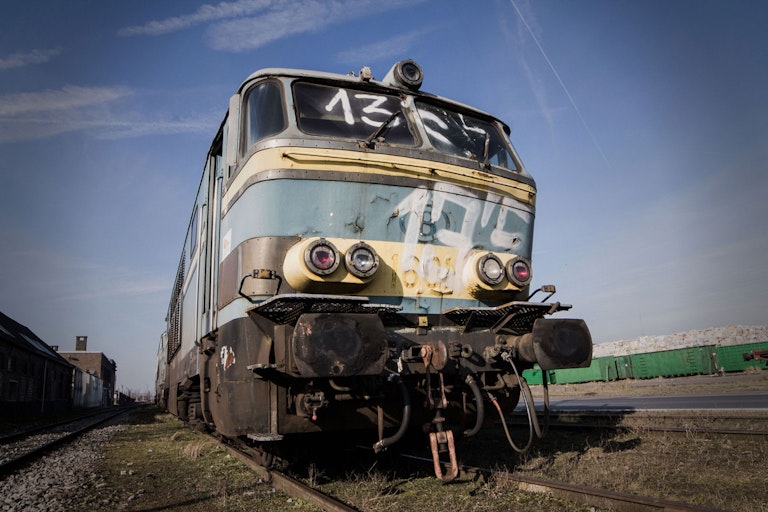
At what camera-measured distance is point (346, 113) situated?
5.05 metres

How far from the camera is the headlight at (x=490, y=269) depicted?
15.9ft

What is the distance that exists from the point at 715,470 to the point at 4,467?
9.19m

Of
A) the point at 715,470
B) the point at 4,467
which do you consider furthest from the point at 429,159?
the point at 4,467

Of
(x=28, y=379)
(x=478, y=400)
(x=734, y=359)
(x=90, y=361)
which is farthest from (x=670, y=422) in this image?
(x=90, y=361)

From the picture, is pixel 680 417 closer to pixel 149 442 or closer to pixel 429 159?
pixel 429 159

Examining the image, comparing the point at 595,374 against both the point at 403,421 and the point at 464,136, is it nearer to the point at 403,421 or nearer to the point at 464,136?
the point at 464,136

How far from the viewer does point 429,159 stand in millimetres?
5023

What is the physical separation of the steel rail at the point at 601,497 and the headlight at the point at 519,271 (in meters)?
1.73

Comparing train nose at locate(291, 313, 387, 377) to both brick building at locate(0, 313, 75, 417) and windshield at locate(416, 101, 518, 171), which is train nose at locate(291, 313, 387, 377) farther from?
brick building at locate(0, 313, 75, 417)

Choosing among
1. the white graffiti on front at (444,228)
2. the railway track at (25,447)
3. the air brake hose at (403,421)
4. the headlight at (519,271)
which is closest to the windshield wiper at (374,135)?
the white graffiti on front at (444,228)

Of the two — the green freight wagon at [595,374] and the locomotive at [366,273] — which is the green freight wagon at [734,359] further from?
the locomotive at [366,273]

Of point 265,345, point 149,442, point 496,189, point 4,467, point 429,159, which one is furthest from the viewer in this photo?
point 149,442

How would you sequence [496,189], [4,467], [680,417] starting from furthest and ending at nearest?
[680,417]
[4,467]
[496,189]

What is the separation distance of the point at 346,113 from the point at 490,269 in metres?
1.95
